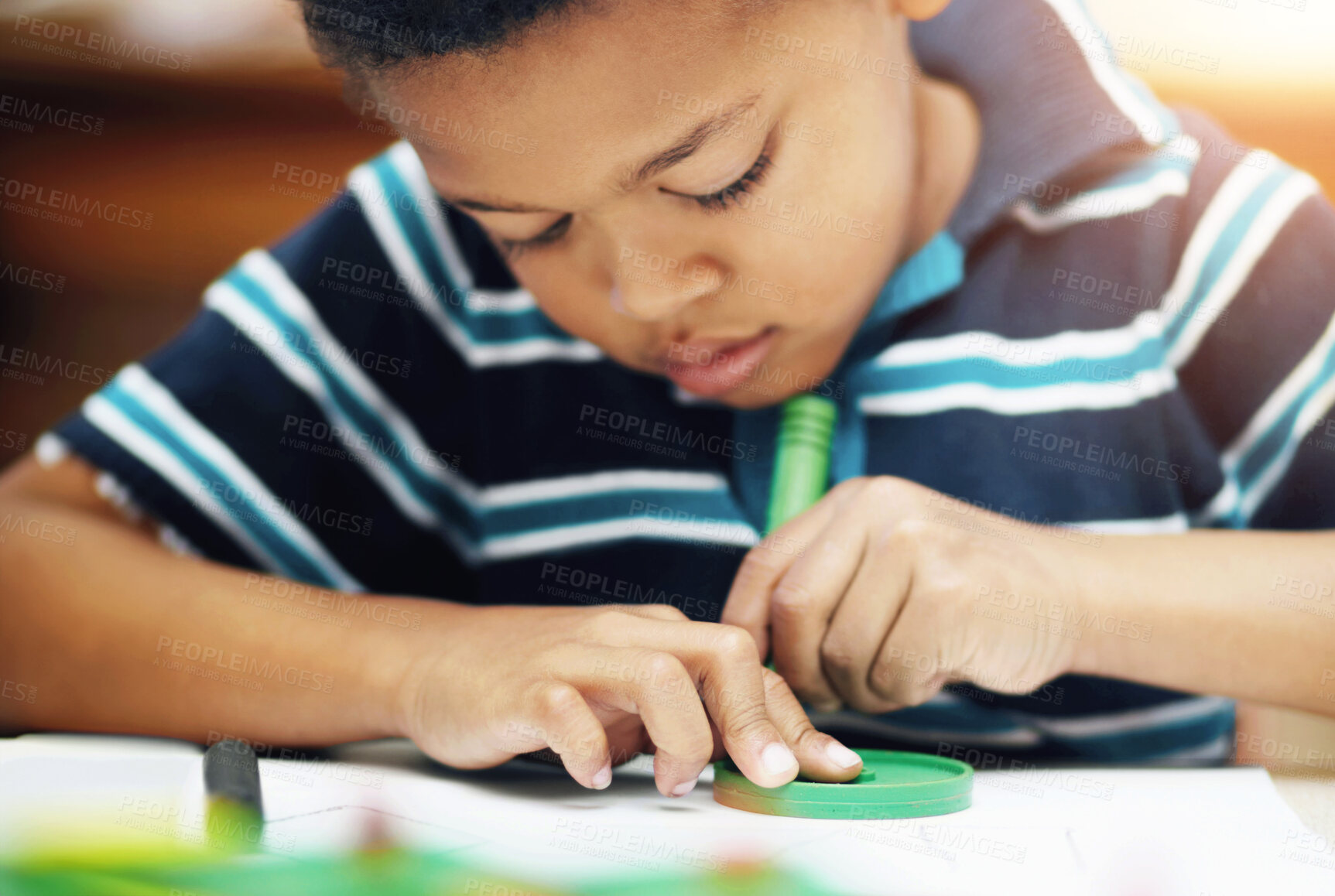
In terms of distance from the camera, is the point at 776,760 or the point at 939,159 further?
the point at 939,159

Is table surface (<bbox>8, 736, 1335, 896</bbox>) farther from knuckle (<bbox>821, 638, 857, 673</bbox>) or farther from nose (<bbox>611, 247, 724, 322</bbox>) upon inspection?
nose (<bbox>611, 247, 724, 322</bbox>)

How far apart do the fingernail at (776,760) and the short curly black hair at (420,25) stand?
263 mm

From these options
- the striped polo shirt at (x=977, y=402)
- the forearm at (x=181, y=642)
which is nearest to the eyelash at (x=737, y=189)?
the striped polo shirt at (x=977, y=402)

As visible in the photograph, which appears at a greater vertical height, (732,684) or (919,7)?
(919,7)

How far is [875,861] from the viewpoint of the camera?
12.9 inches

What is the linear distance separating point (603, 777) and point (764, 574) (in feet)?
0.35

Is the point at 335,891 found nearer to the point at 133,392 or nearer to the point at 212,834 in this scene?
the point at 212,834

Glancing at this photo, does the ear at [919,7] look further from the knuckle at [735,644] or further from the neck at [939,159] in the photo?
the knuckle at [735,644]

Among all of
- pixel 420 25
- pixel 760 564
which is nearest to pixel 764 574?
pixel 760 564

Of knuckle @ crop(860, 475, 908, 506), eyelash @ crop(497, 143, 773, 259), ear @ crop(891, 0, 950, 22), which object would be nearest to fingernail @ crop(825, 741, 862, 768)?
knuckle @ crop(860, 475, 908, 506)

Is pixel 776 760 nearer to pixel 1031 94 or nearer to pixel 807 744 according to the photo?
pixel 807 744

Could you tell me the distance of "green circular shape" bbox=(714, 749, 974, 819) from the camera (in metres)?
0.38

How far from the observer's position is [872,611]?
0.44 m

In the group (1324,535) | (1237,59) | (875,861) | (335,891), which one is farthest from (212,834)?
(1237,59)
